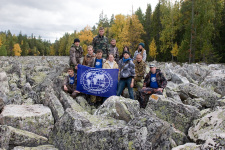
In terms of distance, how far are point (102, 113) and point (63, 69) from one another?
7.41m

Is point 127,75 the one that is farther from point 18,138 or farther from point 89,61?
point 18,138

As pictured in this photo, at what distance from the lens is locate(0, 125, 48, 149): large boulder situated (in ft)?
13.0

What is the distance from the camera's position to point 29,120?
473cm

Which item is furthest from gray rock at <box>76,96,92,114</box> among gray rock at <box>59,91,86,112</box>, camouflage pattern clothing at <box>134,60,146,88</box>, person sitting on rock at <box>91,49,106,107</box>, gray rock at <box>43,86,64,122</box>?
camouflage pattern clothing at <box>134,60,146,88</box>

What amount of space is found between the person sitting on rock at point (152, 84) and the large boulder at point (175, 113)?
1.56 metres

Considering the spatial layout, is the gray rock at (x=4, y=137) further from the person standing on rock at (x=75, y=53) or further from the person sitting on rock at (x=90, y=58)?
the person standing on rock at (x=75, y=53)

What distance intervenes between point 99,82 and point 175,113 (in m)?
3.12

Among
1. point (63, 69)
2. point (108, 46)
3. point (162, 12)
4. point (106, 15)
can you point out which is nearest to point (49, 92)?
point (108, 46)

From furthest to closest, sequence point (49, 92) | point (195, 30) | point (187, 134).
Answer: point (195, 30)
point (49, 92)
point (187, 134)

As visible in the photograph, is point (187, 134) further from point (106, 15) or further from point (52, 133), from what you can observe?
point (106, 15)

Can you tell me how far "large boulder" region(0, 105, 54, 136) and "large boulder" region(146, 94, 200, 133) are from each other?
9.36 ft

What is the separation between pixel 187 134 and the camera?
5.05 metres

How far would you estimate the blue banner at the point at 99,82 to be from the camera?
7281 millimetres

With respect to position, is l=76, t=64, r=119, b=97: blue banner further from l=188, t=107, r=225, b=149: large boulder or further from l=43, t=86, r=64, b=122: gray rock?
l=188, t=107, r=225, b=149: large boulder
